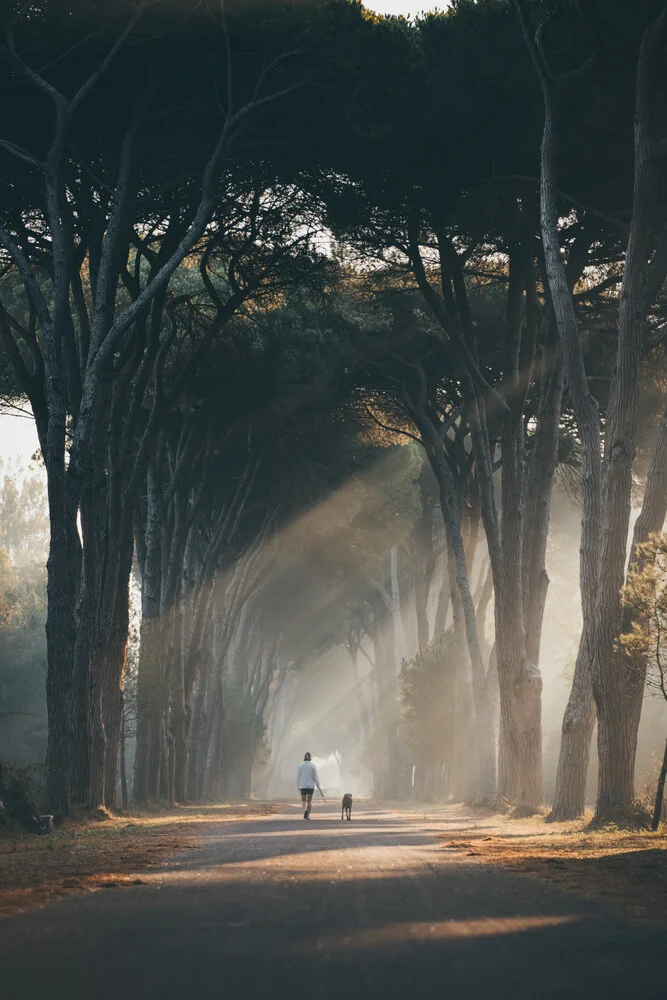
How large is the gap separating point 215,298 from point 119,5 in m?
7.37

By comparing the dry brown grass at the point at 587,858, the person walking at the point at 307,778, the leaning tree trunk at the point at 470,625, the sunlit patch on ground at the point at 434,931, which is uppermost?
the leaning tree trunk at the point at 470,625

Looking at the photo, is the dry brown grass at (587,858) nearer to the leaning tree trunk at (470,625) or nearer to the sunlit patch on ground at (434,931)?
the sunlit patch on ground at (434,931)

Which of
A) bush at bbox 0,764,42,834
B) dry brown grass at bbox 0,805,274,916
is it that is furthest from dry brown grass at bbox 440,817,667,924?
bush at bbox 0,764,42,834

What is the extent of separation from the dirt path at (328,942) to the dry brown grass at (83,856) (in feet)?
1.16

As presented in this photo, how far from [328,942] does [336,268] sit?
21.3 meters

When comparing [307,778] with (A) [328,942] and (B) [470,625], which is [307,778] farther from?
(A) [328,942]

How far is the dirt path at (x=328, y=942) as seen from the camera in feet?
16.9

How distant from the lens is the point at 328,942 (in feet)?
20.9

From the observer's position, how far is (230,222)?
79.8 feet

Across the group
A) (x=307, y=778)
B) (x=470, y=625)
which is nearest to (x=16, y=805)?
(x=307, y=778)

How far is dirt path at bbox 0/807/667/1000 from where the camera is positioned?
514 centimetres

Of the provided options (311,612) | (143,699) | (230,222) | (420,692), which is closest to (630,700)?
(230,222)

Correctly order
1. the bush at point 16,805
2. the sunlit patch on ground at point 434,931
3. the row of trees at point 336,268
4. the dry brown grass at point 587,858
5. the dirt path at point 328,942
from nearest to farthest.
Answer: the dirt path at point 328,942 < the sunlit patch on ground at point 434,931 < the dry brown grass at point 587,858 < the bush at point 16,805 < the row of trees at point 336,268

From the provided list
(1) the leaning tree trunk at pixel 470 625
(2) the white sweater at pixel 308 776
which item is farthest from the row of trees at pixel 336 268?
(2) the white sweater at pixel 308 776
